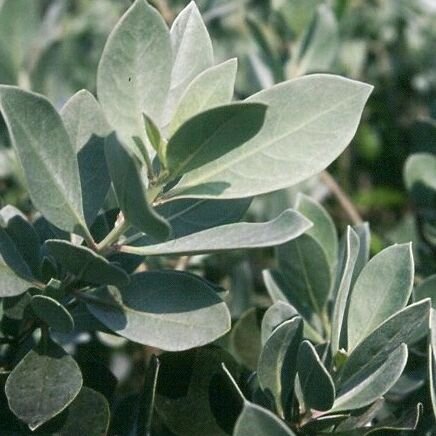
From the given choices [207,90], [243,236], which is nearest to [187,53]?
[207,90]

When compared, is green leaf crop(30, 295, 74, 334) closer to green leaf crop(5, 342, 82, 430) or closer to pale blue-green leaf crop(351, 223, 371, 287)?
green leaf crop(5, 342, 82, 430)

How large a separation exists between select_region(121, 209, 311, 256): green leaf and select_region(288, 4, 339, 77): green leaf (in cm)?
89

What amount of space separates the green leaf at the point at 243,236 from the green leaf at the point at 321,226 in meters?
0.34

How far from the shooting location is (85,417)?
862 millimetres

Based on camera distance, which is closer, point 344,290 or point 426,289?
point 344,290

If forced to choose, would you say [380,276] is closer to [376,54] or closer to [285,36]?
[285,36]

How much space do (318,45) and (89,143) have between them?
872 mm

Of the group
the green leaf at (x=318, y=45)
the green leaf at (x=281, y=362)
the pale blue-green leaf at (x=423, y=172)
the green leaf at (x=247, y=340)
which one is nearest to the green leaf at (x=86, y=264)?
the green leaf at (x=281, y=362)

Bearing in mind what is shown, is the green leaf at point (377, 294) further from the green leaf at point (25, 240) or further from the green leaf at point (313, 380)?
the green leaf at point (25, 240)

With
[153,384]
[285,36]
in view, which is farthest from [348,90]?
[285,36]

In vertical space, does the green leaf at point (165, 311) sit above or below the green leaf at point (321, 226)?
above

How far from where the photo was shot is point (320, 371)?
0.79 metres

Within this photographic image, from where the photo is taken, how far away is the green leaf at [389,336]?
0.81 meters

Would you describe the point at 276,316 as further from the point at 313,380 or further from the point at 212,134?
the point at 212,134
